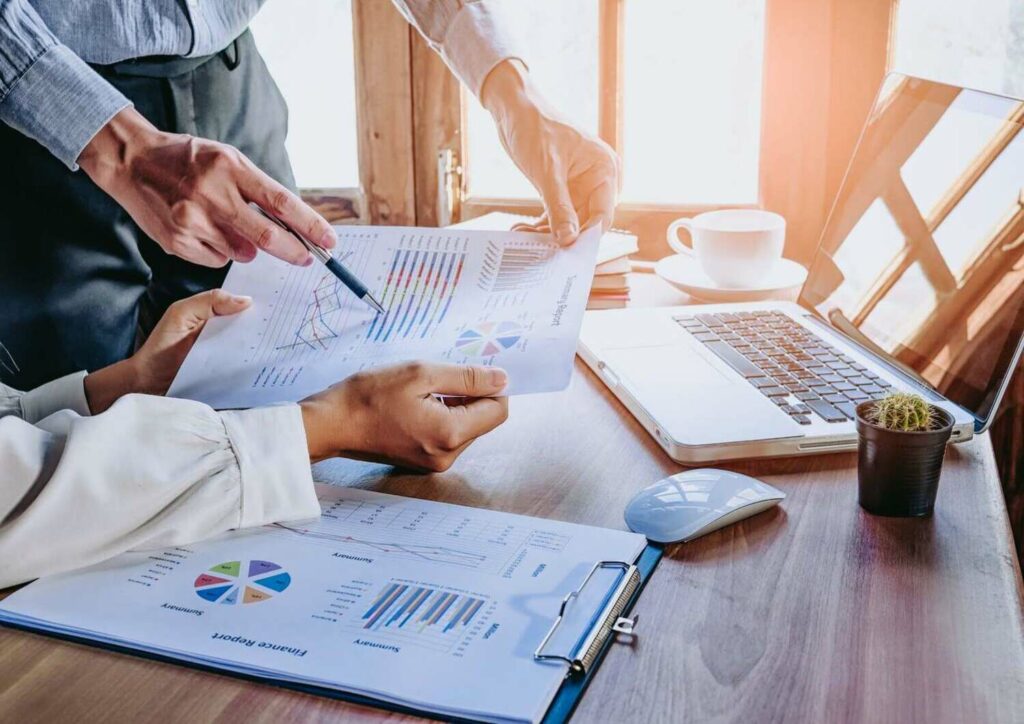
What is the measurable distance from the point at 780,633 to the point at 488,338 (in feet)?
1.42

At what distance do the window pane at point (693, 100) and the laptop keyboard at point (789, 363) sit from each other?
0.59m

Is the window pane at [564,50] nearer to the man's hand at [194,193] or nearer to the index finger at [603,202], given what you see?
the index finger at [603,202]

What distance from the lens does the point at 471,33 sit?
52.2 inches

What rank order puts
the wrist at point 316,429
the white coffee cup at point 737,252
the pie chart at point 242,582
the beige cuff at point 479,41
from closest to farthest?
the pie chart at point 242,582 → the wrist at point 316,429 → the beige cuff at point 479,41 → the white coffee cup at point 737,252

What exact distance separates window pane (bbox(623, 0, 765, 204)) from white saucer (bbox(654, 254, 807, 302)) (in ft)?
1.03

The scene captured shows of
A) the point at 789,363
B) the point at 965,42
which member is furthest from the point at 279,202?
the point at 965,42

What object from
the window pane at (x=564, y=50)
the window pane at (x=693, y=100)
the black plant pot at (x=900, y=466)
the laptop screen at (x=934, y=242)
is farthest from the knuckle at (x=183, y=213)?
the window pane at (x=693, y=100)

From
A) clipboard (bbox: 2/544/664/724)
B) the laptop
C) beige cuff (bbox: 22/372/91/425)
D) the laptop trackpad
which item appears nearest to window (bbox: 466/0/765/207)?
the laptop

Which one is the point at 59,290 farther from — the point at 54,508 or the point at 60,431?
the point at 54,508

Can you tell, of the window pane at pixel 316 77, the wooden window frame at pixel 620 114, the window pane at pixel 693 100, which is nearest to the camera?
the wooden window frame at pixel 620 114

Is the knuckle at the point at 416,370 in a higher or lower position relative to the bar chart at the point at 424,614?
higher

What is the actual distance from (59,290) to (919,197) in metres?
1.12

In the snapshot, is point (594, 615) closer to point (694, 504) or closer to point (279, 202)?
point (694, 504)

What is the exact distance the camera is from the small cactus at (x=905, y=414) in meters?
0.78
